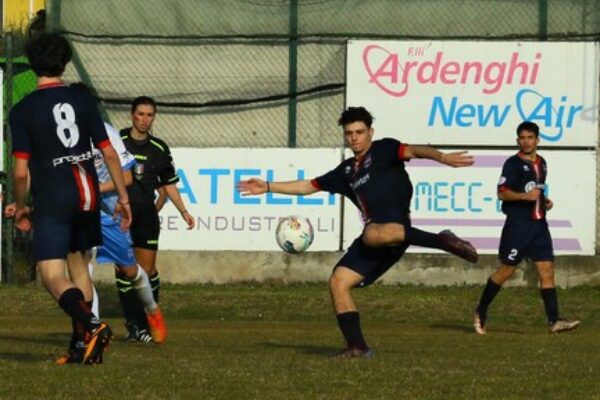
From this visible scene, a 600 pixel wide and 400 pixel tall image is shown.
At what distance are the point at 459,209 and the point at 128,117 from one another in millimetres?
4550

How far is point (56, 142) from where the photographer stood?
10.6 meters

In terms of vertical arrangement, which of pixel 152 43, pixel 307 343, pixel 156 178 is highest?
pixel 152 43

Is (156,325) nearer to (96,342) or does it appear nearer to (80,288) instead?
(80,288)

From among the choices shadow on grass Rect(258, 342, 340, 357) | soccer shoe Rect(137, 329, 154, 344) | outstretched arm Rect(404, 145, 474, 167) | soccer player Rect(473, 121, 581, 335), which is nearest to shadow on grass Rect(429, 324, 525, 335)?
soccer player Rect(473, 121, 581, 335)

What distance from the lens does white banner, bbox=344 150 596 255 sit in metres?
21.4

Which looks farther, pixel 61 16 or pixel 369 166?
pixel 61 16

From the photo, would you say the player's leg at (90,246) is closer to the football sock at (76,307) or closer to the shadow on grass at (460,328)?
the football sock at (76,307)

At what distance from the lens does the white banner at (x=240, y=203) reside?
21359 mm

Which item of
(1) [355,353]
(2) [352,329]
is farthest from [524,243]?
(1) [355,353]

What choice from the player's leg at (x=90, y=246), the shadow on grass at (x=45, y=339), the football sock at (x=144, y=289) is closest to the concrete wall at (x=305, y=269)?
the shadow on grass at (x=45, y=339)

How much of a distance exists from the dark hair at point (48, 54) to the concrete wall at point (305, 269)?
10555 mm

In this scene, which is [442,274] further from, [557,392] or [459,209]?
[557,392]

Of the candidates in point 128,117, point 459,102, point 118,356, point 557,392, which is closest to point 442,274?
point 459,102

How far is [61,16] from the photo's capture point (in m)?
22.0
